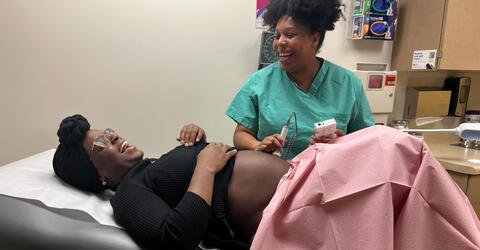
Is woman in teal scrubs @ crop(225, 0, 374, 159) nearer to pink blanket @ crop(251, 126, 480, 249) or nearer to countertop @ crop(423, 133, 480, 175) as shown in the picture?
pink blanket @ crop(251, 126, 480, 249)

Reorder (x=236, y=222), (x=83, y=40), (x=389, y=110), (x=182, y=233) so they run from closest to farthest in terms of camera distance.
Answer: (x=182, y=233), (x=236, y=222), (x=83, y=40), (x=389, y=110)

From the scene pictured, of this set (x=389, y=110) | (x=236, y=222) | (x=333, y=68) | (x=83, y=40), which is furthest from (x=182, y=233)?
(x=389, y=110)

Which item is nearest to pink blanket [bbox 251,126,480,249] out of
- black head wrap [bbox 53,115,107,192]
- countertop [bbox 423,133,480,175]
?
black head wrap [bbox 53,115,107,192]

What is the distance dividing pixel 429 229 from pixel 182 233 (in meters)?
0.63

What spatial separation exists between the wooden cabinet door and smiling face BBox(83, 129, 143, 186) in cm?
181

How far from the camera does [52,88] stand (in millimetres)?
1616

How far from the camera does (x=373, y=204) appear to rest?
2.49ft

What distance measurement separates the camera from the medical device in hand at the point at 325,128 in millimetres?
1058

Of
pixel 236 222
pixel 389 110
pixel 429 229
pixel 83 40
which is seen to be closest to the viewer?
pixel 429 229

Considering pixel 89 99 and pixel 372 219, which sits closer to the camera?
pixel 372 219

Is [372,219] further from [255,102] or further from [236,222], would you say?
[255,102]

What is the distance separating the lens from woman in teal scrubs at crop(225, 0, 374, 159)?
1310 mm

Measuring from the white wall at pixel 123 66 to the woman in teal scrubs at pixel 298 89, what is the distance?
441mm

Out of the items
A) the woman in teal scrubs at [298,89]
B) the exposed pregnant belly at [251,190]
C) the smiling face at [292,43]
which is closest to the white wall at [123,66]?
the woman in teal scrubs at [298,89]
